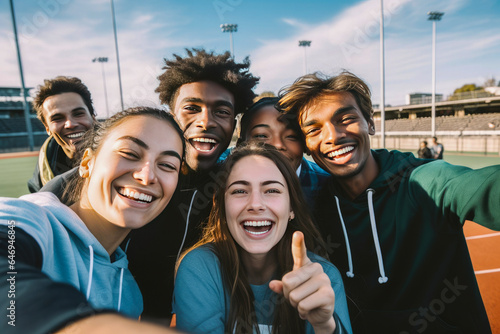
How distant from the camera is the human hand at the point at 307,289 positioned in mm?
1354

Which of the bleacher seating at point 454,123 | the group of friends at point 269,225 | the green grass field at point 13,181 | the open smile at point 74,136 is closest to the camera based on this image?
the group of friends at point 269,225

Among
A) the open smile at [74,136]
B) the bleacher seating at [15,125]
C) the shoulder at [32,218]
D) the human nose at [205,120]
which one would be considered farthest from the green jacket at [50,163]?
the bleacher seating at [15,125]

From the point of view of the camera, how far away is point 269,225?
2.18 m

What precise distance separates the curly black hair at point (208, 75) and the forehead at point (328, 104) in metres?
1.11

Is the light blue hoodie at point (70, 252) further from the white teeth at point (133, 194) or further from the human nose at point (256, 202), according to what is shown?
the human nose at point (256, 202)

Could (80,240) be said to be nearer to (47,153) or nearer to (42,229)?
(42,229)

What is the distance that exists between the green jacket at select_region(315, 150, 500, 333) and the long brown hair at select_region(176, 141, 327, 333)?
0.38 m

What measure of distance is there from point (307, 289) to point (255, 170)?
999 millimetres

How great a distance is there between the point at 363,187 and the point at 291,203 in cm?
68

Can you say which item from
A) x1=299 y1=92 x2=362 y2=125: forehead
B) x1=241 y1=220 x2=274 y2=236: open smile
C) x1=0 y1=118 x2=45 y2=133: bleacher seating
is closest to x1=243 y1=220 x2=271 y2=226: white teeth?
x1=241 y1=220 x2=274 y2=236: open smile

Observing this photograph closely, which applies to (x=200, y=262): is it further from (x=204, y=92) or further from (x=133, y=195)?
(x=204, y=92)

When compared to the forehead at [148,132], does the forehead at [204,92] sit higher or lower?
higher

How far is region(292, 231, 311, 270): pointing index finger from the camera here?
141 centimetres

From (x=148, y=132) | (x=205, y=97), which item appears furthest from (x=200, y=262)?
(x=205, y=97)
